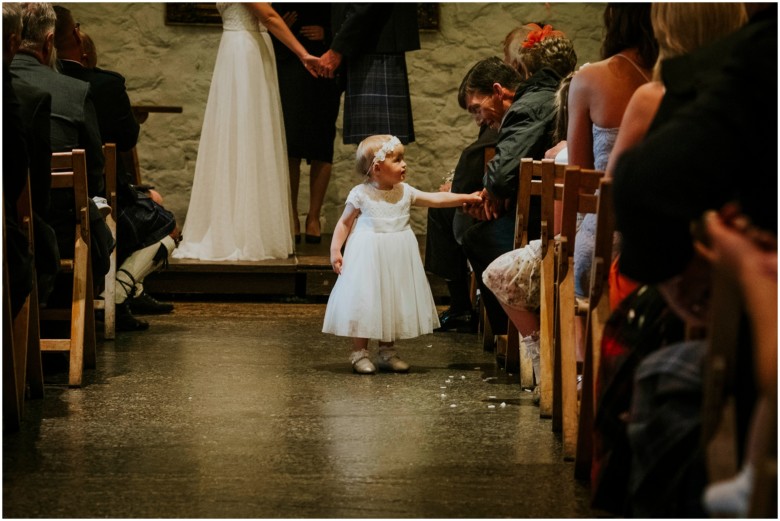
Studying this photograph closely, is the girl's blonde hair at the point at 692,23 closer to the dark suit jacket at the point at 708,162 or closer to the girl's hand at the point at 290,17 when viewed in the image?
the dark suit jacket at the point at 708,162

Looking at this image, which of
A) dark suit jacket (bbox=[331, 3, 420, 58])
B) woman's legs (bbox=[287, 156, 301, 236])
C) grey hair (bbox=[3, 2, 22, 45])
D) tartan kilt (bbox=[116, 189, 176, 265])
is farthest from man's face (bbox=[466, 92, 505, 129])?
woman's legs (bbox=[287, 156, 301, 236])

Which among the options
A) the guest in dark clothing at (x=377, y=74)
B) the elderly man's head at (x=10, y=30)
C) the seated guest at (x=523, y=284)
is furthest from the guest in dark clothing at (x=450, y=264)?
the elderly man's head at (x=10, y=30)

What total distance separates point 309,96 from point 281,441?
170 inches

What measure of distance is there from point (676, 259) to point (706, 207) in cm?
13

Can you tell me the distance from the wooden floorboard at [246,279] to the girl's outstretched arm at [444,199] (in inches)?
77.2

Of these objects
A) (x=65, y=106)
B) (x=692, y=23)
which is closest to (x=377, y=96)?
(x=65, y=106)

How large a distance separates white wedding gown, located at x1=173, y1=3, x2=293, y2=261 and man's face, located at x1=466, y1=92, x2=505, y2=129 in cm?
192

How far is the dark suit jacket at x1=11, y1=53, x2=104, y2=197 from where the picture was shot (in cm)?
468

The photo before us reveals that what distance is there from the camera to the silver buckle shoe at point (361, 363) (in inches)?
182

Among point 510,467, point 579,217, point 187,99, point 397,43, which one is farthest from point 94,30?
point 510,467

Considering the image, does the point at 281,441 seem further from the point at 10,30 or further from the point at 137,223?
the point at 137,223

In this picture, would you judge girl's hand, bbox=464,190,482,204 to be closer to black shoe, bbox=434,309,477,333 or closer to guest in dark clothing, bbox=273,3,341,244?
black shoe, bbox=434,309,477,333

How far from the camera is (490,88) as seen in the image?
5.15 meters

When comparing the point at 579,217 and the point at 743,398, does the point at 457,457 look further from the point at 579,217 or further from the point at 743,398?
the point at 743,398
